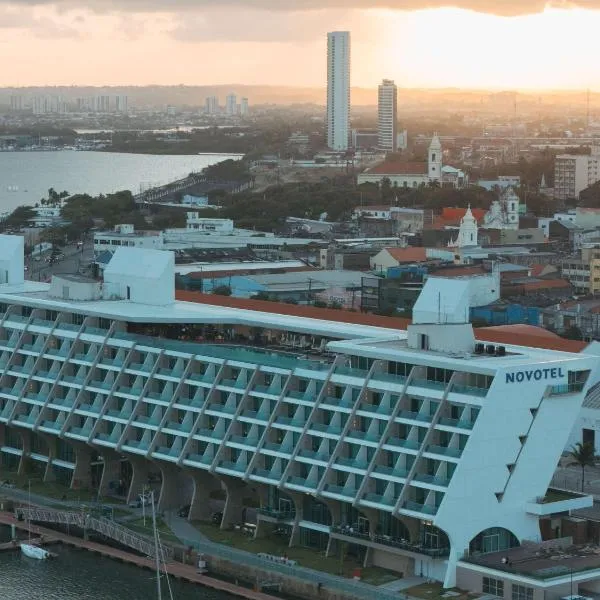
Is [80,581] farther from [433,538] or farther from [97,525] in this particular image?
[433,538]

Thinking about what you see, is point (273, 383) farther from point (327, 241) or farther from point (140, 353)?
point (327, 241)

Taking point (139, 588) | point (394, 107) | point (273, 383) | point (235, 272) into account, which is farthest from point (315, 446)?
point (394, 107)

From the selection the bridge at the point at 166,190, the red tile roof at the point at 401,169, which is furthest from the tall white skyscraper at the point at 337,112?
the red tile roof at the point at 401,169

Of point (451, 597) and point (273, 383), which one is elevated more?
point (273, 383)

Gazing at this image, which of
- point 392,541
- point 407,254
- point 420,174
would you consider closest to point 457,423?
point 392,541

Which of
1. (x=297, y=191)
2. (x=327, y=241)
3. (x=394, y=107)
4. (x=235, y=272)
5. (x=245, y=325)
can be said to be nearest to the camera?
(x=245, y=325)
